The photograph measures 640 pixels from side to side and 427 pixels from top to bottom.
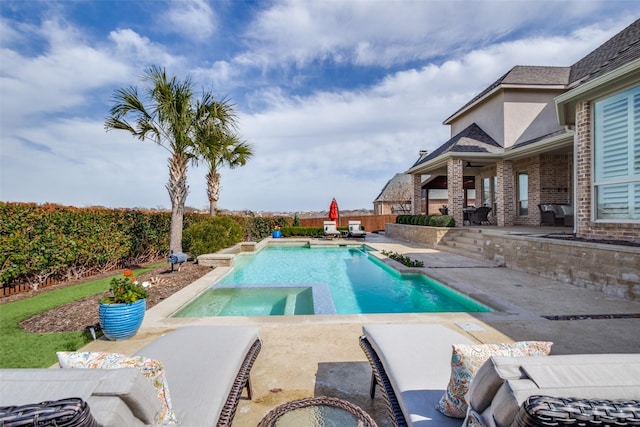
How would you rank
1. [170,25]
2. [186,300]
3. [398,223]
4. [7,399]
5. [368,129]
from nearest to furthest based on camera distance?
1. [7,399]
2. [186,300]
3. [170,25]
4. [398,223]
5. [368,129]

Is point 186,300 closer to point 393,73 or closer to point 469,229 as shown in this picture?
point 469,229

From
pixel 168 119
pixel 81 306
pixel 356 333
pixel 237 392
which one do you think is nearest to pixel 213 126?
pixel 168 119

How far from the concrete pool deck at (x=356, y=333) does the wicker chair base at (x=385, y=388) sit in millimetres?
407

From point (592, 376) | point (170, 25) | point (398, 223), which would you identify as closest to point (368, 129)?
point (398, 223)

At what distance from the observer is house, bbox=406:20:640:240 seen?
6488mm

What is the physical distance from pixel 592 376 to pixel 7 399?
83.5 inches

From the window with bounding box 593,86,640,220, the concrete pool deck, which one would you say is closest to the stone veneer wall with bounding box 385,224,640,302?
the concrete pool deck

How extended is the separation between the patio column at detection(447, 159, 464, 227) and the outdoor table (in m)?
13.5

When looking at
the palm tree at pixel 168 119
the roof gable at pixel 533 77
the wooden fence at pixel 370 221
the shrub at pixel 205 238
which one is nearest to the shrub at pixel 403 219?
the wooden fence at pixel 370 221

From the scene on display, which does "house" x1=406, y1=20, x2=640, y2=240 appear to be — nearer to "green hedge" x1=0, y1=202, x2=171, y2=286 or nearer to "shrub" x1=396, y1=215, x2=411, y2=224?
"shrub" x1=396, y1=215, x2=411, y2=224

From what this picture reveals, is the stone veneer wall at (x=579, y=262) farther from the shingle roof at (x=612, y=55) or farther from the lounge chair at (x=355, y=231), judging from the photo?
the lounge chair at (x=355, y=231)

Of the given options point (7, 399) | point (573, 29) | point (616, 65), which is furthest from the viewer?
point (573, 29)

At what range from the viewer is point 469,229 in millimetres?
12602

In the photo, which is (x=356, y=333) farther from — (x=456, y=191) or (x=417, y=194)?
(x=417, y=194)
